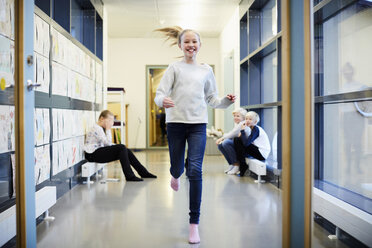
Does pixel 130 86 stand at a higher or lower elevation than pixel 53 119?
higher

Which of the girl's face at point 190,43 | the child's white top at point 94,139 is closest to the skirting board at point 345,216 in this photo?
the girl's face at point 190,43

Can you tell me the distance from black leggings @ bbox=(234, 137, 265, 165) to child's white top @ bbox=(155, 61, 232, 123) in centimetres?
233

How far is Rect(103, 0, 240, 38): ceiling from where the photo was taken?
620 centimetres

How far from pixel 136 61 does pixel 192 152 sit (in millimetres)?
7065

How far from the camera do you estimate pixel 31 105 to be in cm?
188

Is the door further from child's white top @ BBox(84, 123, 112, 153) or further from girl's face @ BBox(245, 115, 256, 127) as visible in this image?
girl's face @ BBox(245, 115, 256, 127)

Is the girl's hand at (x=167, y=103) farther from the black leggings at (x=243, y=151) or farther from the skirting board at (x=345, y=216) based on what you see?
the black leggings at (x=243, y=151)

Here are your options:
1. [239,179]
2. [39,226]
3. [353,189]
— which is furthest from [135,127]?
[353,189]

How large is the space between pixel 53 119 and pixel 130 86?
5805 millimetres

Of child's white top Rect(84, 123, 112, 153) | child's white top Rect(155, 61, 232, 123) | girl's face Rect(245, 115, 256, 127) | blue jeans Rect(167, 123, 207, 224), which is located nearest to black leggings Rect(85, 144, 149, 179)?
child's white top Rect(84, 123, 112, 153)

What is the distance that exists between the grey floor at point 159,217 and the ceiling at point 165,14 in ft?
10.6

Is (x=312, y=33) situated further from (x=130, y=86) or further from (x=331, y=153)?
(x=130, y=86)

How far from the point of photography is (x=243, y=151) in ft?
15.7

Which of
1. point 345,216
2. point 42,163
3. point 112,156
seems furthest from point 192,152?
point 112,156
